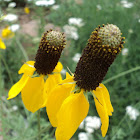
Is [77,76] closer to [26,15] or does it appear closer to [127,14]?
[127,14]

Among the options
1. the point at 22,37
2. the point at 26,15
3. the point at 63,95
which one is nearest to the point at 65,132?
the point at 63,95

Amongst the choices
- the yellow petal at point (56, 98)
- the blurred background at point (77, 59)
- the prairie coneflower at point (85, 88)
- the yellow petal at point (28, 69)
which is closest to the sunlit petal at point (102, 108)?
the prairie coneflower at point (85, 88)

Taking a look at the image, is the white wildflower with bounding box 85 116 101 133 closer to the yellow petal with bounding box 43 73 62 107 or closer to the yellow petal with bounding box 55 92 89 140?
the yellow petal with bounding box 43 73 62 107

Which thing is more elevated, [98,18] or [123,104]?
[98,18]

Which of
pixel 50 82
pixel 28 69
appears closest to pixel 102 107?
pixel 50 82

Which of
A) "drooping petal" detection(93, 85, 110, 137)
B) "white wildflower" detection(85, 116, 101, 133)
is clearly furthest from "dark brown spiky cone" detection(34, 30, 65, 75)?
"white wildflower" detection(85, 116, 101, 133)
